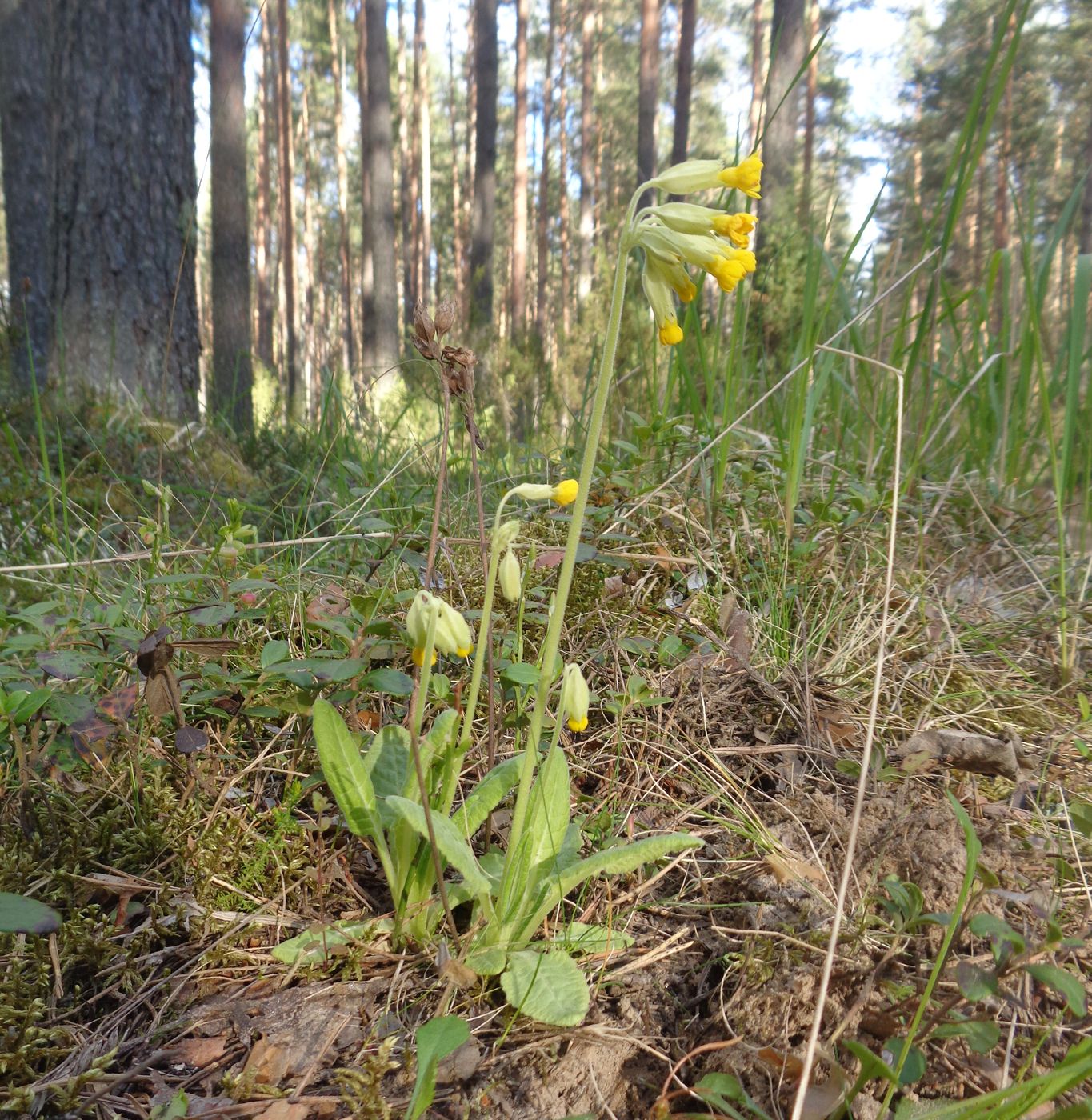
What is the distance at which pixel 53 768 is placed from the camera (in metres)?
1.24

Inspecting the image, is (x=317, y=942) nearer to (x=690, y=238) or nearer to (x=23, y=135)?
(x=690, y=238)

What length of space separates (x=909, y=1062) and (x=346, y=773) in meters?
0.80

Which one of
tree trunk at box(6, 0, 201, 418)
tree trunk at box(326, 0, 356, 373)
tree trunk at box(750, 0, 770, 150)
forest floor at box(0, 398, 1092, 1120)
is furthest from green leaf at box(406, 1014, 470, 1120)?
tree trunk at box(750, 0, 770, 150)

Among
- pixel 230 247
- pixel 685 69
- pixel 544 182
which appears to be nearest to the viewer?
pixel 230 247

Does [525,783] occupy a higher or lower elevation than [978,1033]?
higher

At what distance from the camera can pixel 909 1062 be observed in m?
0.84

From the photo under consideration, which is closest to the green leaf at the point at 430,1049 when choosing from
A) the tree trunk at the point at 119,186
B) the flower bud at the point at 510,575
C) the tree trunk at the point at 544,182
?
the flower bud at the point at 510,575

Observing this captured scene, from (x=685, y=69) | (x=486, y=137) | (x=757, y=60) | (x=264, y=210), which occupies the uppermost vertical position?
(x=757, y=60)

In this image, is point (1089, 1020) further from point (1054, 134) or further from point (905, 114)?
point (905, 114)

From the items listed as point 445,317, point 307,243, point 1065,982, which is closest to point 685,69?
point 445,317

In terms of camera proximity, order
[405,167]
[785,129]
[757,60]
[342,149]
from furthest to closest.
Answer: [405,167]
[342,149]
[757,60]
[785,129]

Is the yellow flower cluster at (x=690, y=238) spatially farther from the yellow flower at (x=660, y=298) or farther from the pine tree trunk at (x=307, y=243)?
the pine tree trunk at (x=307, y=243)

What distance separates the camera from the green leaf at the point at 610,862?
99cm

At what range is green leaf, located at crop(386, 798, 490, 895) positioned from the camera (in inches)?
38.9
